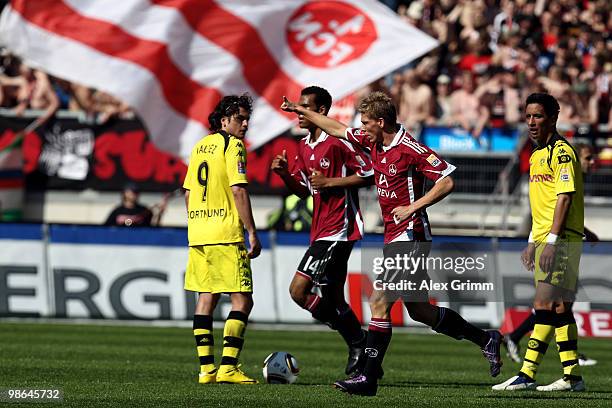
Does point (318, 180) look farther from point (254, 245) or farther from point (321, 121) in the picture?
point (254, 245)

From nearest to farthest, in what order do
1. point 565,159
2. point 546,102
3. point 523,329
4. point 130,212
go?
point 565,159 < point 546,102 < point 523,329 < point 130,212

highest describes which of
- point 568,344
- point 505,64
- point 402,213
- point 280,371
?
point 505,64

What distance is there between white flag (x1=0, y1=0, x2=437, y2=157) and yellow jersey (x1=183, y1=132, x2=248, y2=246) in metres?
5.52

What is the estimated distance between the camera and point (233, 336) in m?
11.8

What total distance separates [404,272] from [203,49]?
798 cm

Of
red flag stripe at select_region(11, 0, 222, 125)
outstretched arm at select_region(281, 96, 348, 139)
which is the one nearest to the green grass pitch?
outstretched arm at select_region(281, 96, 348, 139)

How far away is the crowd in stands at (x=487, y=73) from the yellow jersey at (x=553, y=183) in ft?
38.6

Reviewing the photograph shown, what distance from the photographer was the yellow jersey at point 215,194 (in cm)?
1190

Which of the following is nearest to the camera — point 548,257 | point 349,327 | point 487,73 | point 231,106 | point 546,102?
point 548,257

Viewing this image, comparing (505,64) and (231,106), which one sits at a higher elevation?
(505,64)

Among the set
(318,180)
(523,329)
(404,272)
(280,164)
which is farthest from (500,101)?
(404,272)

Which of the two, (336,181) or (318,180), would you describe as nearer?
(318,180)

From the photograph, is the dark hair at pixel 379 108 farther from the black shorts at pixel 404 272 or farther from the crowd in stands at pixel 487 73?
the crowd in stands at pixel 487 73

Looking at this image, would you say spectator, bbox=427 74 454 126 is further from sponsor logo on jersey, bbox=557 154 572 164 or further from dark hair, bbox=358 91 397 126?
dark hair, bbox=358 91 397 126
